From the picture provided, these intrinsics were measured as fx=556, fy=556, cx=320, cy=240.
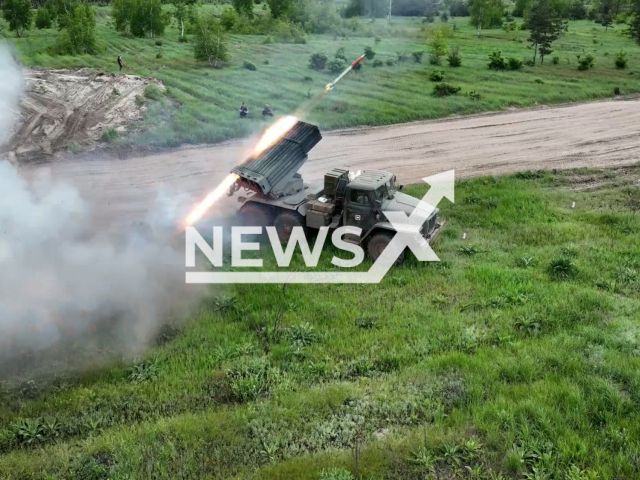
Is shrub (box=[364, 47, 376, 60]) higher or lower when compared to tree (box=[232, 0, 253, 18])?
lower

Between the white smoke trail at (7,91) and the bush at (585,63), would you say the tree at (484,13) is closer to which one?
the bush at (585,63)

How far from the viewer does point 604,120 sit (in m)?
30.3

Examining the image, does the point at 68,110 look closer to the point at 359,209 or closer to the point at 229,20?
the point at 359,209

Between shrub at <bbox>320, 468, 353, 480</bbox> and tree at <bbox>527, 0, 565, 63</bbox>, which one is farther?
tree at <bbox>527, 0, 565, 63</bbox>

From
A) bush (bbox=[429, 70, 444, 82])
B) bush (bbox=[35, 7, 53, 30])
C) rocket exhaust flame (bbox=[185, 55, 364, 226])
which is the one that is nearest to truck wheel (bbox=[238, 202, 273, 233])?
rocket exhaust flame (bbox=[185, 55, 364, 226])

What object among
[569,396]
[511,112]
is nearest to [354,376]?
[569,396]

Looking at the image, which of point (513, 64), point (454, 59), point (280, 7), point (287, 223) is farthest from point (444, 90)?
point (287, 223)

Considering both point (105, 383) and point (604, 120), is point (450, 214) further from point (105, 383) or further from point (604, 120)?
point (604, 120)

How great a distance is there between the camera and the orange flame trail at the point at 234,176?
16.0 meters

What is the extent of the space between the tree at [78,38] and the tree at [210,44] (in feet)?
32.7

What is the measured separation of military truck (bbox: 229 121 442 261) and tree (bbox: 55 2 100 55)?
100 feet

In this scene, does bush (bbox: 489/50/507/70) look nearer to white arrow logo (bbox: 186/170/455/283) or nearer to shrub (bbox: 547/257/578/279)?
white arrow logo (bbox: 186/170/455/283)

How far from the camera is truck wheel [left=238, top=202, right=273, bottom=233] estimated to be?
1584cm

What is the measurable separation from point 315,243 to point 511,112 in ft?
69.1
